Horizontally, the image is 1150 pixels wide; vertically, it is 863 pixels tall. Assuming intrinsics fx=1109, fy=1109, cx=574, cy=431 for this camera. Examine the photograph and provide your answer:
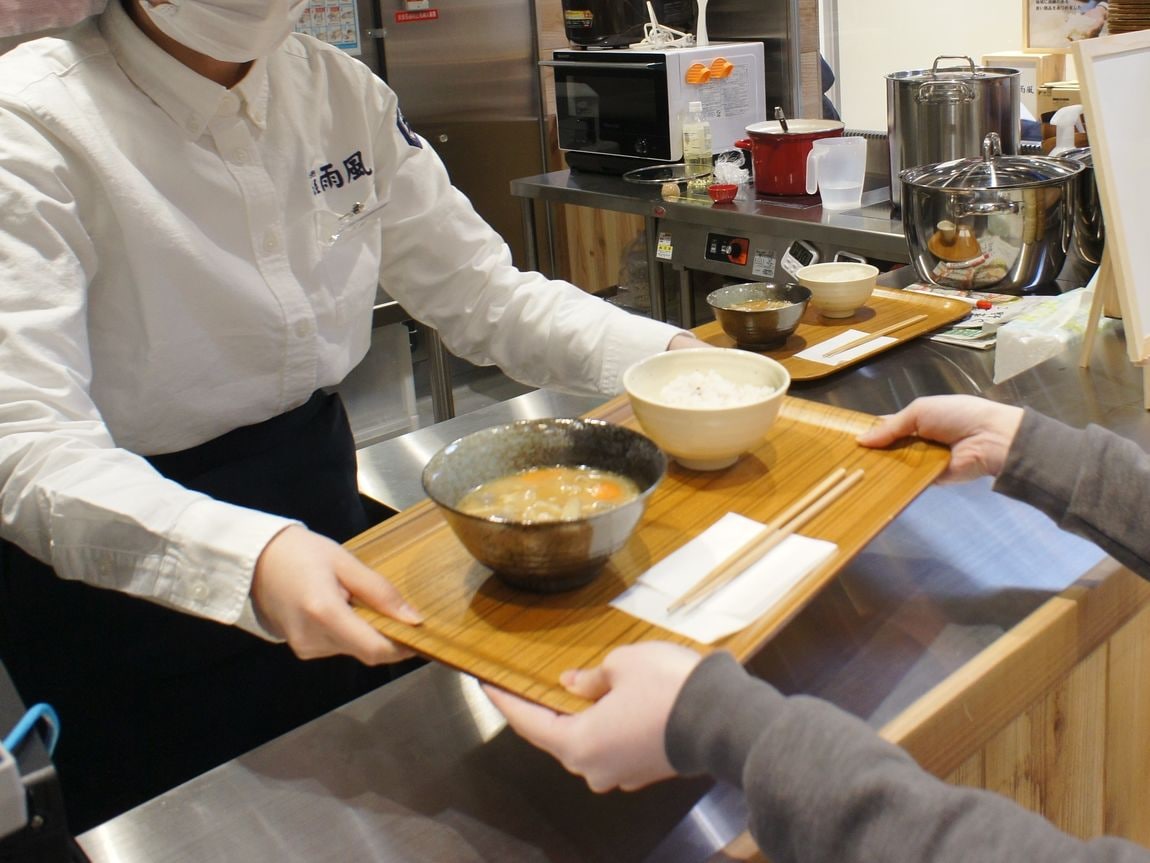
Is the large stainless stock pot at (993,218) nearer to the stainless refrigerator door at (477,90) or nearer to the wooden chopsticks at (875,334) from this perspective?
the wooden chopsticks at (875,334)

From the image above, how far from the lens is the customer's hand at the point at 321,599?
36.4 inches

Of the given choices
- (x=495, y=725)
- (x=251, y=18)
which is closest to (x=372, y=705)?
(x=495, y=725)

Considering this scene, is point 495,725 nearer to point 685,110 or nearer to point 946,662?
point 946,662

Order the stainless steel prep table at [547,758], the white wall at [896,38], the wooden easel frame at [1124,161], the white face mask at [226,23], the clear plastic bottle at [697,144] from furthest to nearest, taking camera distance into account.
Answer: the white wall at [896,38]
the clear plastic bottle at [697,144]
the wooden easel frame at [1124,161]
the white face mask at [226,23]
the stainless steel prep table at [547,758]

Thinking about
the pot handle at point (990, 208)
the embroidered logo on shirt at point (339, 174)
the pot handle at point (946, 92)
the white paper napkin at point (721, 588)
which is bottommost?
the white paper napkin at point (721, 588)

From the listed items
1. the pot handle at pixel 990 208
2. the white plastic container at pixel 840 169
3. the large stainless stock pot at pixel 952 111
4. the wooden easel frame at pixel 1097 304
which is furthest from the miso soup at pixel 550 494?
the white plastic container at pixel 840 169

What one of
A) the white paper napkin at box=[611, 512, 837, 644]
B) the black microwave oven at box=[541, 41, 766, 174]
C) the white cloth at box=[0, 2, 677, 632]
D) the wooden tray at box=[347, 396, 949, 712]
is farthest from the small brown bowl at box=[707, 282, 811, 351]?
the black microwave oven at box=[541, 41, 766, 174]

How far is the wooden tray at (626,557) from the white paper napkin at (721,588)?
0.01 m

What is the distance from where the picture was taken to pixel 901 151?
2461 mm

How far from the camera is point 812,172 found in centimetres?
278

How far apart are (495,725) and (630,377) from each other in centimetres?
43

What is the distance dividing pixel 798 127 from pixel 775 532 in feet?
6.83

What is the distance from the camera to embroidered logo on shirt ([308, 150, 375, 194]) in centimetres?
150

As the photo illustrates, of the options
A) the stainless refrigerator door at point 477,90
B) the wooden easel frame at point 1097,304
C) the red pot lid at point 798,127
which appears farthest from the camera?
the stainless refrigerator door at point 477,90
